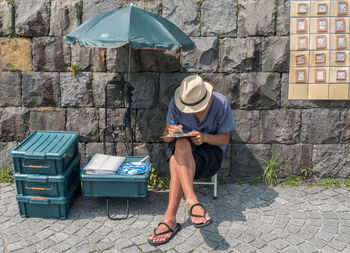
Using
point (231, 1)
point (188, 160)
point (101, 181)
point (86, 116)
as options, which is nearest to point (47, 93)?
point (86, 116)

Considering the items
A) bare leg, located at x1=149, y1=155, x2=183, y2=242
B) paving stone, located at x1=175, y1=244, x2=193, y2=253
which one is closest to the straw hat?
bare leg, located at x1=149, y1=155, x2=183, y2=242

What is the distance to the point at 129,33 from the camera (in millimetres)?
3645

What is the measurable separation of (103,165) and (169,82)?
4.92ft

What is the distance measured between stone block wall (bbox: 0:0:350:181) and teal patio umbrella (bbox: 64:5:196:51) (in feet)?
2.97

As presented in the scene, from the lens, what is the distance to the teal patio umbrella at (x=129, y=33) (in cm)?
363

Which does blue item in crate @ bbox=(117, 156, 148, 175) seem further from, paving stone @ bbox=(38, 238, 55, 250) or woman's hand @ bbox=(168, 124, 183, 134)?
paving stone @ bbox=(38, 238, 55, 250)

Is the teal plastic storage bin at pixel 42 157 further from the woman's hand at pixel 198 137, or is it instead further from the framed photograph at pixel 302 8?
the framed photograph at pixel 302 8

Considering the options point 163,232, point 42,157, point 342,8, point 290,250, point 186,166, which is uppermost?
point 342,8

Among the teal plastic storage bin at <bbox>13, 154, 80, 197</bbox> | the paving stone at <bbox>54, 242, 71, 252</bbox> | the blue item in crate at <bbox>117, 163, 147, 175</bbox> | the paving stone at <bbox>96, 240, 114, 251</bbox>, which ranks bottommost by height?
the paving stone at <bbox>96, 240, 114, 251</bbox>

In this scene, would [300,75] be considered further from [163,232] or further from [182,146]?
[163,232]

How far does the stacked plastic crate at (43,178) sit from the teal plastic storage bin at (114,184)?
0.24 metres

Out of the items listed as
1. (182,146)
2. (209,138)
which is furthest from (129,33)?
(209,138)

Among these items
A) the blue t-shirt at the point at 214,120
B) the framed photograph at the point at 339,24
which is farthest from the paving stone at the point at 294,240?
the framed photograph at the point at 339,24

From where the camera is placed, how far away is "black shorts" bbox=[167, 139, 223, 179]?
409 cm
